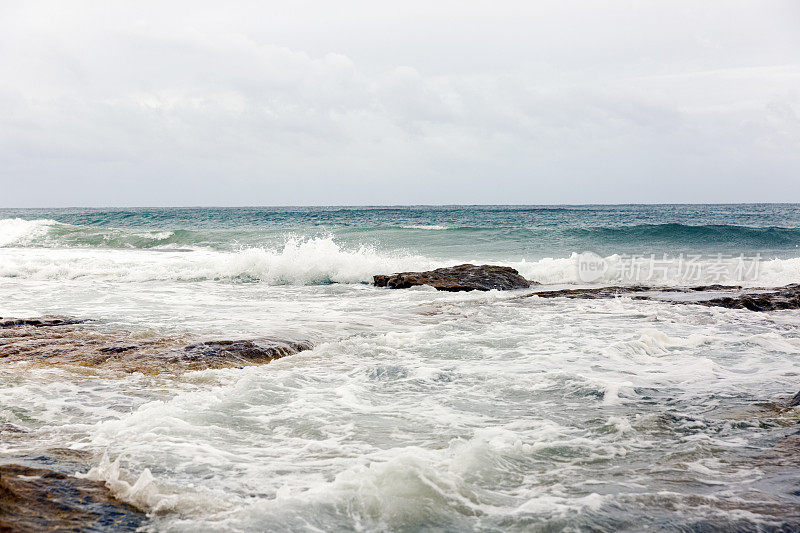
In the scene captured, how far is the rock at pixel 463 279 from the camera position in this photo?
11.8 metres

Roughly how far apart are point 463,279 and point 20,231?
24887 millimetres

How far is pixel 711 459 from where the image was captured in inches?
129

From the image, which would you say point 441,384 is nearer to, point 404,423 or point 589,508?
point 404,423

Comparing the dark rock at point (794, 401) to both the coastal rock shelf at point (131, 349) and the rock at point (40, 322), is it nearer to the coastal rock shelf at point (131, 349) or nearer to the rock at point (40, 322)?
the coastal rock shelf at point (131, 349)

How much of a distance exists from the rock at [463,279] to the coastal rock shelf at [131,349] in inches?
221

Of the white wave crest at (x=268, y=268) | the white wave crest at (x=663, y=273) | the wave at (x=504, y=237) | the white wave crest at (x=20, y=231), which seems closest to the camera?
the white wave crest at (x=268, y=268)

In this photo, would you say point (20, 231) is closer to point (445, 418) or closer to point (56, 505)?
point (445, 418)

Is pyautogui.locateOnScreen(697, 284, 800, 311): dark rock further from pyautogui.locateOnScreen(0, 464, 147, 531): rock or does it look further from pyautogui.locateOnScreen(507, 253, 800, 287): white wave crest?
pyautogui.locateOnScreen(0, 464, 147, 531): rock

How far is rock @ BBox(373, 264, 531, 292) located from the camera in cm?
1177

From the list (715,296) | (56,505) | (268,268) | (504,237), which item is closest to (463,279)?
(715,296)

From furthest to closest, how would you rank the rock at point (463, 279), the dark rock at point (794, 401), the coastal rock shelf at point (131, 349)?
the rock at point (463, 279) < the coastal rock shelf at point (131, 349) < the dark rock at point (794, 401)

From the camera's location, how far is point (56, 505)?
2.39 m

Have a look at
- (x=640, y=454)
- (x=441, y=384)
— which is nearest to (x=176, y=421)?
(x=441, y=384)

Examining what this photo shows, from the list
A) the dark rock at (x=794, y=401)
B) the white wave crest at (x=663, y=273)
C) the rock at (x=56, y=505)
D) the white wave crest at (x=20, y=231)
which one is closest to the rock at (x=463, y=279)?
the white wave crest at (x=663, y=273)
